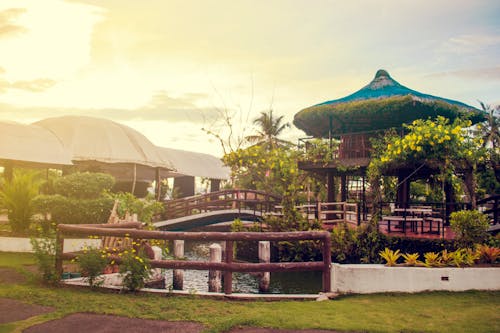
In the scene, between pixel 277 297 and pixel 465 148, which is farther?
pixel 465 148

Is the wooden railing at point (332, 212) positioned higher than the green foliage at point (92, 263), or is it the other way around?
the wooden railing at point (332, 212)

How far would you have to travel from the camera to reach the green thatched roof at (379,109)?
62.7 feet

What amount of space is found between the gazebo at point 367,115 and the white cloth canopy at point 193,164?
16.3 metres

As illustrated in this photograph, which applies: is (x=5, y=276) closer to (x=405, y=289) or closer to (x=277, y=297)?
(x=277, y=297)

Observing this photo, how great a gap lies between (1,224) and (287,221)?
10.8 metres

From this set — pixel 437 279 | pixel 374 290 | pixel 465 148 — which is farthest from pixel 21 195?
pixel 465 148

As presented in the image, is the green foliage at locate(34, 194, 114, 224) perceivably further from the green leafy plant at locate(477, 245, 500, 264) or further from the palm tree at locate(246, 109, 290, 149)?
the palm tree at locate(246, 109, 290, 149)

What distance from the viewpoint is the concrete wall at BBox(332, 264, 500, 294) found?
905 cm

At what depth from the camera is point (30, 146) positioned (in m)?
20.9

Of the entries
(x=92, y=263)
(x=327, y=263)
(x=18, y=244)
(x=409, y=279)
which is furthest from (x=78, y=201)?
(x=409, y=279)

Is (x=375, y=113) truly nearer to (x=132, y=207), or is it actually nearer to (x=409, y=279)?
(x=132, y=207)

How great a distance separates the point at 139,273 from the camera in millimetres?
8625

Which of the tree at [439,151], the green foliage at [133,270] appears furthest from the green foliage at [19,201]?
the tree at [439,151]

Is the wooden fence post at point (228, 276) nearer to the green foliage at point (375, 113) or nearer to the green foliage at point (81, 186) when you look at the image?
the green foliage at point (81, 186)
